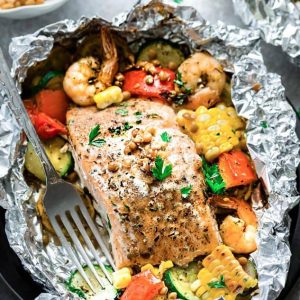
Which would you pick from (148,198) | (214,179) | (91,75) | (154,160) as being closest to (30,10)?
(91,75)

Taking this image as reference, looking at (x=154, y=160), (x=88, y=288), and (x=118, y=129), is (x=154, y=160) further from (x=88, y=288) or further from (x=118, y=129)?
(x=88, y=288)

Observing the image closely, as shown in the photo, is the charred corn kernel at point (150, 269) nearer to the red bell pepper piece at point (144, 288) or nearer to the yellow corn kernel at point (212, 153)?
the red bell pepper piece at point (144, 288)

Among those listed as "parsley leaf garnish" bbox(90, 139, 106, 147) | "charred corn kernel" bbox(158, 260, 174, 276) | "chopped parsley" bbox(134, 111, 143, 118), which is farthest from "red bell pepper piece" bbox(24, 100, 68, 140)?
"charred corn kernel" bbox(158, 260, 174, 276)

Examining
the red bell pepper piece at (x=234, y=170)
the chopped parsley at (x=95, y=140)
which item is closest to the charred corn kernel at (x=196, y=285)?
the red bell pepper piece at (x=234, y=170)

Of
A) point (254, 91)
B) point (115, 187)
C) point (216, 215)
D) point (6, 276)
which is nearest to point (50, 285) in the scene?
point (6, 276)

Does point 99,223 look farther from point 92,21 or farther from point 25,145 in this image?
point 92,21
